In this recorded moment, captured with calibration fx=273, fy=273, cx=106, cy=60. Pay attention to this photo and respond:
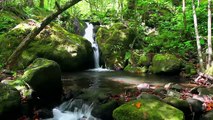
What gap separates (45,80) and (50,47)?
6.73 meters

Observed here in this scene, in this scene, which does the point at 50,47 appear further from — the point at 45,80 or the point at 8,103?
the point at 8,103

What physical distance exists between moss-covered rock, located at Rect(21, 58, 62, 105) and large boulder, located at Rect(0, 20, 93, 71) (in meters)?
5.44

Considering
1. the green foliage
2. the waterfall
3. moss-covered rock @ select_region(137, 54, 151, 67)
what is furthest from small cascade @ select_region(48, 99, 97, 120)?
the waterfall

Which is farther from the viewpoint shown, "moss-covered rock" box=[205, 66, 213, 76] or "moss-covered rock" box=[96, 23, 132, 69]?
"moss-covered rock" box=[96, 23, 132, 69]

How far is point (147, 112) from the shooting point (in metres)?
6.13

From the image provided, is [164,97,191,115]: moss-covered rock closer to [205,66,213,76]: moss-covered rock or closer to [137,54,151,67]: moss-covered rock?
[205,66,213,76]: moss-covered rock

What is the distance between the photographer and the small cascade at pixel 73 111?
755cm

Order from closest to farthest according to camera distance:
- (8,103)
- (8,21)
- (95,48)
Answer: (8,103), (8,21), (95,48)

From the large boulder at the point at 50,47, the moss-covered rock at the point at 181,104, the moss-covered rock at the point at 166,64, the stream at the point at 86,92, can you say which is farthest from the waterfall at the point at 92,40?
the moss-covered rock at the point at 181,104

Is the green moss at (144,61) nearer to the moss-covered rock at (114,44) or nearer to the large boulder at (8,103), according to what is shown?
the moss-covered rock at (114,44)

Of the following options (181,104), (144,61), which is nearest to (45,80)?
(181,104)

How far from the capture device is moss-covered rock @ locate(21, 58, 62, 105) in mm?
7674

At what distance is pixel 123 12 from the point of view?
2069 cm

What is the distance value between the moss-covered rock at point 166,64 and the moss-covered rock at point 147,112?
7.16 m
